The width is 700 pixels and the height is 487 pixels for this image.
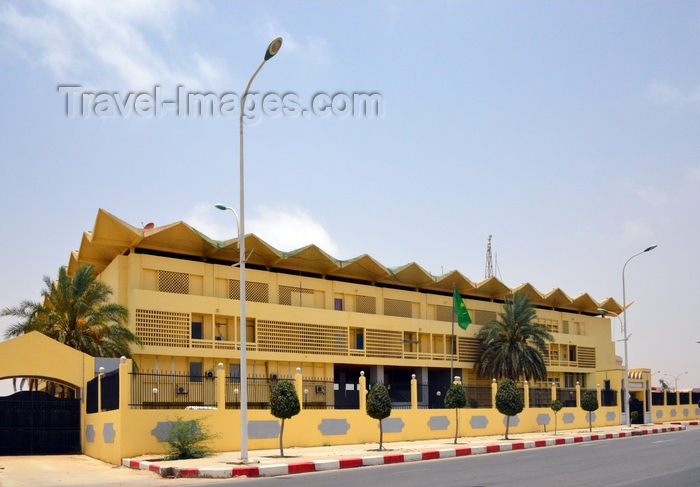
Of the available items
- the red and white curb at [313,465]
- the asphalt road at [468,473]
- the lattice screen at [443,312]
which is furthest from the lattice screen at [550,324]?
the asphalt road at [468,473]

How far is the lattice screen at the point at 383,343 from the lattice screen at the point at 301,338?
200 cm

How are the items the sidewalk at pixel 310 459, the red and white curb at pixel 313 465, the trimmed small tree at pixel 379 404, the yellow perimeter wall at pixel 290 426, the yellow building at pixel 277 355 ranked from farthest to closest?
the trimmed small tree at pixel 379 404
the yellow building at pixel 277 355
the yellow perimeter wall at pixel 290 426
the sidewalk at pixel 310 459
the red and white curb at pixel 313 465

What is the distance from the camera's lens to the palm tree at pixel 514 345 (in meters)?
51.1

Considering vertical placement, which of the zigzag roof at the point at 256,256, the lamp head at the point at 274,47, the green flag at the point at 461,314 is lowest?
the green flag at the point at 461,314

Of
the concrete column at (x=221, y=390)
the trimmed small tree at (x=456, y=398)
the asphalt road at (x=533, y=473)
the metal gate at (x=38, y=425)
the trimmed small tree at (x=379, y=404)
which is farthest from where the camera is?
the trimmed small tree at (x=456, y=398)

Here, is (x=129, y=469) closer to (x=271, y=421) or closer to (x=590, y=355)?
(x=271, y=421)

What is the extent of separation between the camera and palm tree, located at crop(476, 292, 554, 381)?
51.1m

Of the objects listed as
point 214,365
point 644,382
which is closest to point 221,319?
point 214,365

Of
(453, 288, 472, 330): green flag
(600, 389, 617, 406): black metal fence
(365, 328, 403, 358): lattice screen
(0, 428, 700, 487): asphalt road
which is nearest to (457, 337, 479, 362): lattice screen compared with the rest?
(453, 288, 472, 330): green flag

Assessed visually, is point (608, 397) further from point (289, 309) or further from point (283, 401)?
point (283, 401)

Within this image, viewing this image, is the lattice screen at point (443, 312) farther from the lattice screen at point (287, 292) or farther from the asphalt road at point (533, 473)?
the asphalt road at point (533, 473)

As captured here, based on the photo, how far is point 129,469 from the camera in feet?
65.8

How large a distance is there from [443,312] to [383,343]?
735cm

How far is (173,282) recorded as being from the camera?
127ft
